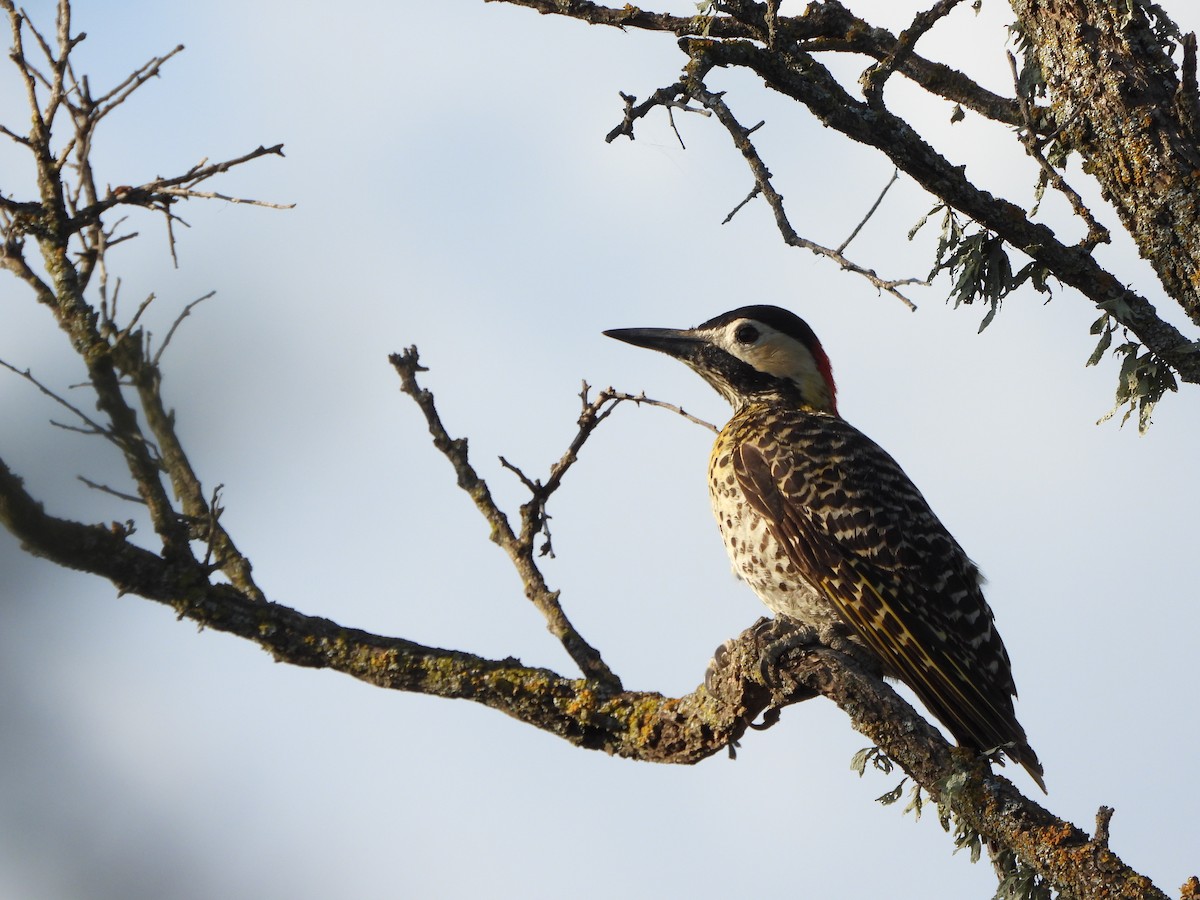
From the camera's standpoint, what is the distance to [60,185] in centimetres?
434

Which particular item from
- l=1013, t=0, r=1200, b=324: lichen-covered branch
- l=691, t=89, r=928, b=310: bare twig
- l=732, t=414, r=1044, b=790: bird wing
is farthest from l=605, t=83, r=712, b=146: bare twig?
l=732, t=414, r=1044, b=790: bird wing

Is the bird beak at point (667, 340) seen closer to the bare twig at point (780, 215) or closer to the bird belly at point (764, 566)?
the bird belly at point (764, 566)

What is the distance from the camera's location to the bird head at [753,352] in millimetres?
6949

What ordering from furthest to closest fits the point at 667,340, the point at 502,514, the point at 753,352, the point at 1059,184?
the point at 667,340 < the point at 753,352 < the point at 502,514 < the point at 1059,184

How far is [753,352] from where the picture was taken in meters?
6.95

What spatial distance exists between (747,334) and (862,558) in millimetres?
1725

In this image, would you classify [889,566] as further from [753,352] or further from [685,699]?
[753,352]

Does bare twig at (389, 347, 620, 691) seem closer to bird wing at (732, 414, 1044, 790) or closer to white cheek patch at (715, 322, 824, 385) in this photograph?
bird wing at (732, 414, 1044, 790)

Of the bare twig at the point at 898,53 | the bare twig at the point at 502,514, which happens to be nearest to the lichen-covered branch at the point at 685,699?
the bare twig at the point at 502,514

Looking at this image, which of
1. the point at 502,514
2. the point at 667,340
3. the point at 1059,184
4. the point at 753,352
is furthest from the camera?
the point at 667,340

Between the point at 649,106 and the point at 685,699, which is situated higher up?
the point at 649,106

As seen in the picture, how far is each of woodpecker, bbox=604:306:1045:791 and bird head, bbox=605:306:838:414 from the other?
151mm

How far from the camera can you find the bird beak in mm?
6996

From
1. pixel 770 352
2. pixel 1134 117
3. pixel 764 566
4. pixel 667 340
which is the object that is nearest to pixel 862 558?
pixel 764 566
